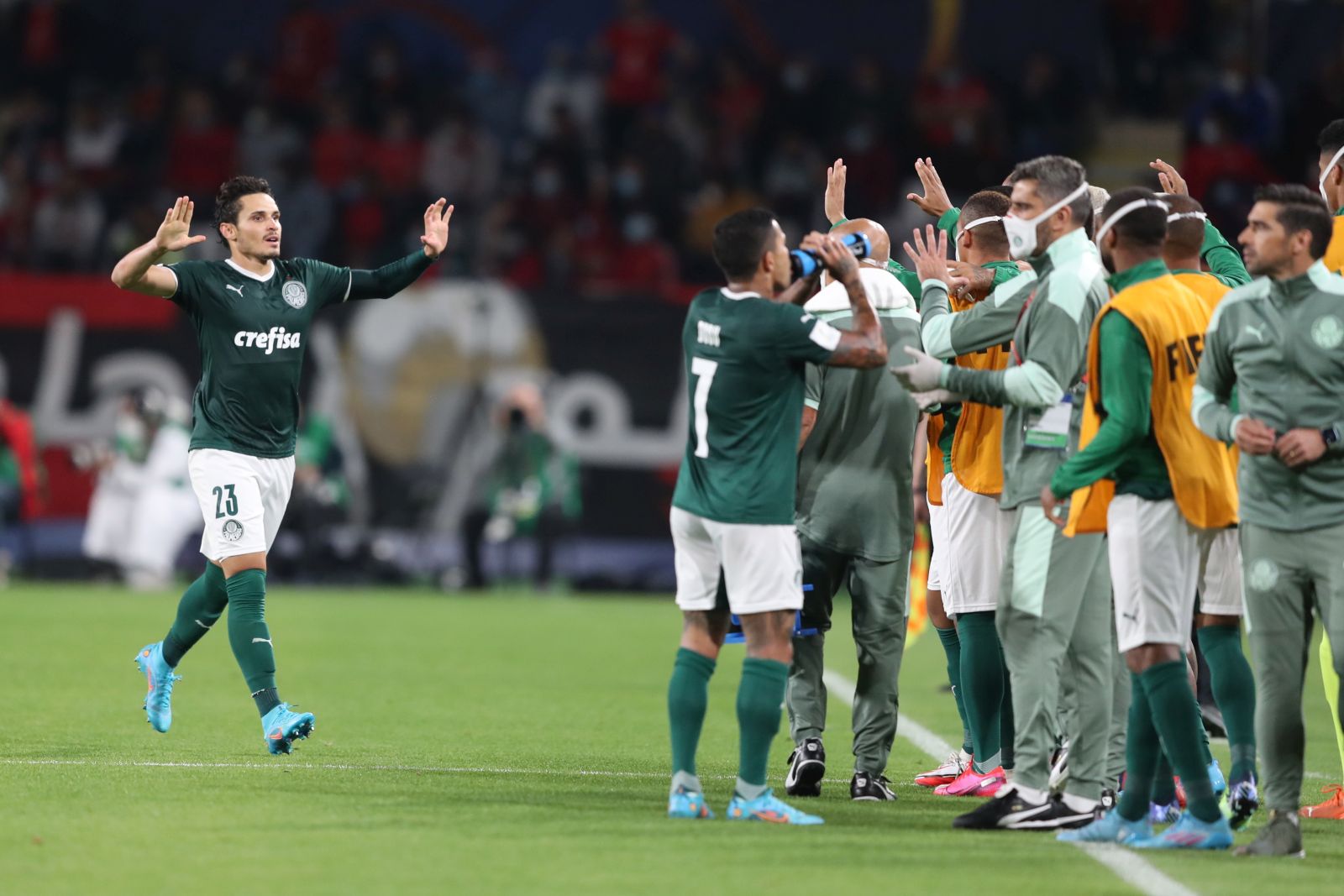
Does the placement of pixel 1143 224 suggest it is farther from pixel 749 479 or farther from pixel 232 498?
pixel 232 498

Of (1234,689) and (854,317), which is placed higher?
(854,317)

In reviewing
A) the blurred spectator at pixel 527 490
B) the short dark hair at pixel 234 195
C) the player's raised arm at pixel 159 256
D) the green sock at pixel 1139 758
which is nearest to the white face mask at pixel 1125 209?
the green sock at pixel 1139 758

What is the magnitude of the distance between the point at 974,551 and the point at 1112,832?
62.0 inches

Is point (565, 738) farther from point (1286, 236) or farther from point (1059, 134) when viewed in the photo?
point (1059, 134)

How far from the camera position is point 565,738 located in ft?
30.7

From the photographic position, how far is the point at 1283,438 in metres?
6.18

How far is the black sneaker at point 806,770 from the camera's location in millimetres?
7609

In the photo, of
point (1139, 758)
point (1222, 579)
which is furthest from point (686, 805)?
point (1222, 579)

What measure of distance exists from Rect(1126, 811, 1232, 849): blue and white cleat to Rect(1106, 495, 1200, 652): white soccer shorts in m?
0.64

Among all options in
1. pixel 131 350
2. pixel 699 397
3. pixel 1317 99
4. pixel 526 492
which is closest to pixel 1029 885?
pixel 699 397

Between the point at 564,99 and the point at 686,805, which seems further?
the point at 564,99

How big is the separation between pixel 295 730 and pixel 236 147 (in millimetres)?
16419

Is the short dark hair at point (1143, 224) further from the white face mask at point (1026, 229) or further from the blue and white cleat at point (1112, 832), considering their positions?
the blue and white cleat at point (1112, 832)

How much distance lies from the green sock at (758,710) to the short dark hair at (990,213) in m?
2.19
